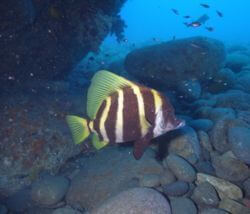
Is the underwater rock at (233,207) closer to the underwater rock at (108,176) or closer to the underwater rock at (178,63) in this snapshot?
the underwater rock at (108,176)

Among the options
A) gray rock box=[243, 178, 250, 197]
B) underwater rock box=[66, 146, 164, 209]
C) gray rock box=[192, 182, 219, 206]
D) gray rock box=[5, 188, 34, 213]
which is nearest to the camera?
gray rock box=[192, 182, 219, 206]

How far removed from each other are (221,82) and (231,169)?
5.36 metres

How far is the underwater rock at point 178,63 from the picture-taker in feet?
33.4

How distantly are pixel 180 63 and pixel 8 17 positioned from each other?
5915 mm

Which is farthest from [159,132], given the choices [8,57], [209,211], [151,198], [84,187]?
[8,57]

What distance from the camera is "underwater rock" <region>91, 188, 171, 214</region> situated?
4219 mm

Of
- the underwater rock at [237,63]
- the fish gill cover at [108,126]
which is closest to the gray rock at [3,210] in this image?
the fish gill cover at [108,126]

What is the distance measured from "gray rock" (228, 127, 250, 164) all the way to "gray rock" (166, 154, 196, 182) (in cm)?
96

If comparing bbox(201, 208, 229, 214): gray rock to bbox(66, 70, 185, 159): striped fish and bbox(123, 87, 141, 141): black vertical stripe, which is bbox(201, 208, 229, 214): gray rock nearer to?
bbox(66, 70, 185, 159): striped fish

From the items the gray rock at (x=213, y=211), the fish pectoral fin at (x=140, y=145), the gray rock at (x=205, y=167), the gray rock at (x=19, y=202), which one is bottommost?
the gray rock at (x=19, y=202)

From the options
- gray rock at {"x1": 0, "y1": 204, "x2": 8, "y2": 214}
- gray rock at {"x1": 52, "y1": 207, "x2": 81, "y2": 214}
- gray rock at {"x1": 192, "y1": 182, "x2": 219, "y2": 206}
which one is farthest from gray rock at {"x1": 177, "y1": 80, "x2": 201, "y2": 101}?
gray rock at {"x1": 0, "y1": 204, "x2": 8, "y2": 214}

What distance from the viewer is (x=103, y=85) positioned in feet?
10.6

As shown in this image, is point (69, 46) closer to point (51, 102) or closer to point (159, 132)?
point (51, 102)

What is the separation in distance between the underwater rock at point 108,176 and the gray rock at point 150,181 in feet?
0.45
